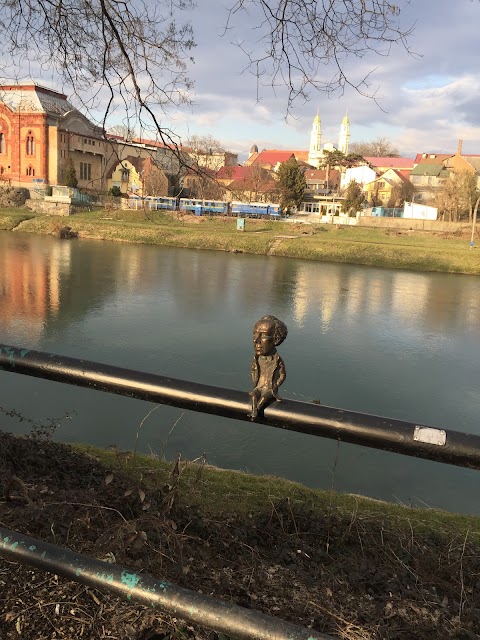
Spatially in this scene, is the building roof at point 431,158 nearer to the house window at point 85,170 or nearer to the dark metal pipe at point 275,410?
the house window at point 85,170

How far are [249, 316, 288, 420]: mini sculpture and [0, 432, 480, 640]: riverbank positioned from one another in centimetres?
70

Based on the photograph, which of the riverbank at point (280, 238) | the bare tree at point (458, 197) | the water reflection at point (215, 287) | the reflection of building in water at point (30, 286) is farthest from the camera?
the bare tree at point (458, 197)

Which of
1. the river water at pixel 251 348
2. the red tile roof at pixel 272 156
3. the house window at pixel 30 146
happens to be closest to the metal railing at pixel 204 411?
the river water at pixel 251 348

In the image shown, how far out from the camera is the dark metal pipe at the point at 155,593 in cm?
93

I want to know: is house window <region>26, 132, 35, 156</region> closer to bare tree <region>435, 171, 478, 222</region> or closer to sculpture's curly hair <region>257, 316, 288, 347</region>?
bare tree <region>435, 171, 478, 222</region>

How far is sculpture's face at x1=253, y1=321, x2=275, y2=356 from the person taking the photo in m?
1.72

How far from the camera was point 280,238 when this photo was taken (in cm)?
3491

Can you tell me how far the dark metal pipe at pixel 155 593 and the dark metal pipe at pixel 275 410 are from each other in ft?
1.76

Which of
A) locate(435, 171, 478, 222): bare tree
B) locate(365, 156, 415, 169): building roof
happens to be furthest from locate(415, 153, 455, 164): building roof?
locate(435, 171, 478, 222): bare tree

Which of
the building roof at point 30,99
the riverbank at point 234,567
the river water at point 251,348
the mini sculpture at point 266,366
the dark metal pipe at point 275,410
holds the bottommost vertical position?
the river water at point 251,348

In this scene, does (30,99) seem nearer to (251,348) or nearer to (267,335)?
(267,335)

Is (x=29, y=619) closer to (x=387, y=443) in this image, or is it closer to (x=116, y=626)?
(x=116, y=626)

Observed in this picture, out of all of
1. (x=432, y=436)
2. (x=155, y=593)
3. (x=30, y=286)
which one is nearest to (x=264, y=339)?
(x=432, y=436)

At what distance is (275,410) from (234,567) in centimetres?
102
